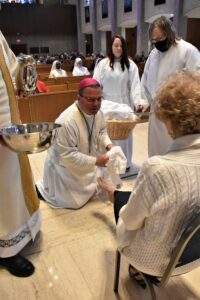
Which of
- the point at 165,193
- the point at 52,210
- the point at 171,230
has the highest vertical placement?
the point at 165,193

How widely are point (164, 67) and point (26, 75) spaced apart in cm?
156

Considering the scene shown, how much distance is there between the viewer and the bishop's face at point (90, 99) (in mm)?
2186

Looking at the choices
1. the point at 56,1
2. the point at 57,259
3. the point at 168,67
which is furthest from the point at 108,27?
the point at 57,259

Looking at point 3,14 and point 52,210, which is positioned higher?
point 3,14

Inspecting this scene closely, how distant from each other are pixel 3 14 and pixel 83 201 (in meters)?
20.8

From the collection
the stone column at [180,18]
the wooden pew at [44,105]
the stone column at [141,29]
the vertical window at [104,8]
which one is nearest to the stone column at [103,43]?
the vertical window at [104,8]

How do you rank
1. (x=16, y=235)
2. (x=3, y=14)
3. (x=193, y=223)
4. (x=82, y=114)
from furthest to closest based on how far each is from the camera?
(x=3, y=14)
(x=82, y=114)
(x=16, y=235)
(x=193, y=223)

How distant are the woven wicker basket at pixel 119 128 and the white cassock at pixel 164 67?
0.23 m

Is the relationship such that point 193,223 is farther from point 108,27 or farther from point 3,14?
point 3,14

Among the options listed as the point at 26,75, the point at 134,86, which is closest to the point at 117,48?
the point at 134,86

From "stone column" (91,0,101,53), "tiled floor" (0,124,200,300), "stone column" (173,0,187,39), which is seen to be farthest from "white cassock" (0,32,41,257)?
"stone column" (91,0,101,53)

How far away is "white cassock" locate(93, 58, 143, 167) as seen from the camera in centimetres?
330

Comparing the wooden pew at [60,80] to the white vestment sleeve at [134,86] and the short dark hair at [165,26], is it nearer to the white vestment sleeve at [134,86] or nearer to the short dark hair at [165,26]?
the white vestment sleeve at [134,86]

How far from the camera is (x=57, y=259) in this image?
2.03m
